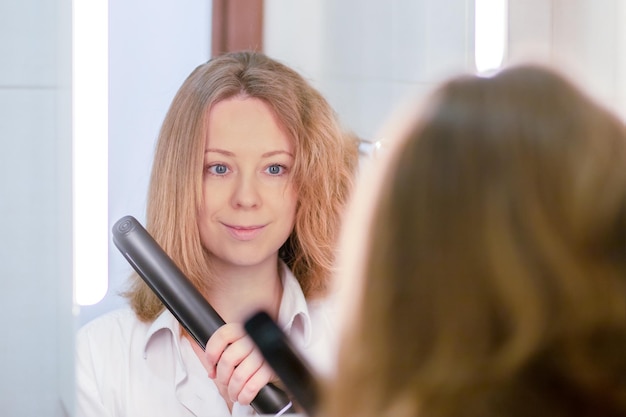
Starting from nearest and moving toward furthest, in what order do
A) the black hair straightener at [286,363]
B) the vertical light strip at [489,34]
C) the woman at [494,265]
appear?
the woman at [494,265], the black hair straightener at [286,363], the vertical light strip at [489,34]

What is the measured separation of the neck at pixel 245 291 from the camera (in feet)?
3.82

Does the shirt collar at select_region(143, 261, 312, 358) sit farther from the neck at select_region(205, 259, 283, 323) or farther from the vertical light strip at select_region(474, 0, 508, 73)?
the vertical light strip at select_region(474, 0, 508, 73)

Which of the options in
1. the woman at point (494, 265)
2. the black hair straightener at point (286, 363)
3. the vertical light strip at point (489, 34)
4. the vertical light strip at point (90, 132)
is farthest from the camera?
the vertical light strip at point (489, 34)

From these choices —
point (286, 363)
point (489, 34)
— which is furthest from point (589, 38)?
point (286, 363)

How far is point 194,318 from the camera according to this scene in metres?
1.14

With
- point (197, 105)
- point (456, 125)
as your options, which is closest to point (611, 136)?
point (456, 125)

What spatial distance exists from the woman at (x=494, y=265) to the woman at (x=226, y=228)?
637 millimetres

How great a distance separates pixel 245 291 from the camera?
1185 mm

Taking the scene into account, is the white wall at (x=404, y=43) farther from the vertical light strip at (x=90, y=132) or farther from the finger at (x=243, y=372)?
the finger at (x=243, y=372)

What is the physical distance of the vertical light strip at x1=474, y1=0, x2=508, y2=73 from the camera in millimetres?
1349

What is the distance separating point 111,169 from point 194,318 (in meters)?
0.21

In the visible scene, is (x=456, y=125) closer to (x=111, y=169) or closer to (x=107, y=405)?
(x=111, y=169)

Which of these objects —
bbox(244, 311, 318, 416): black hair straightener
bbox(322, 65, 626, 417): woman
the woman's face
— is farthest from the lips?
bbox(322, 65, 626, 417): woman

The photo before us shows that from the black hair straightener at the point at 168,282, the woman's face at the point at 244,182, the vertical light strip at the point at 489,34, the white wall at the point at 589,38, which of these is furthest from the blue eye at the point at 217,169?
the white wall at the point at 589,38
